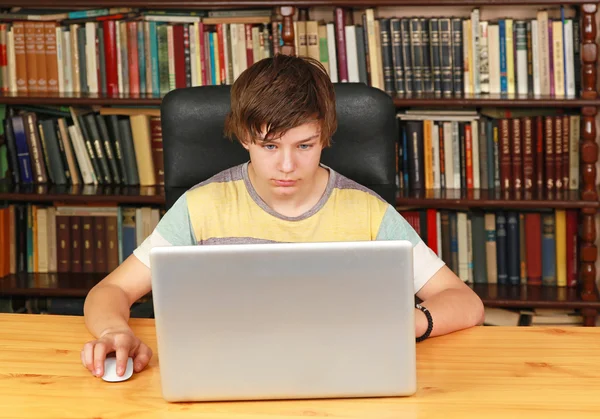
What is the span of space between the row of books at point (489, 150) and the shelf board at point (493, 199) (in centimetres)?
4

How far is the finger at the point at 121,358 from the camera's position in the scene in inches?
47.7

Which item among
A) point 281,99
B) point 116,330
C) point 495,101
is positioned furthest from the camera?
point 495,101

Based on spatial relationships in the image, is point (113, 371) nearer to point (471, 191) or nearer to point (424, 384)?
point (424, 384)

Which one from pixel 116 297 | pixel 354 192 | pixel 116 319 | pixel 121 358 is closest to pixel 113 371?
pixel 121 358

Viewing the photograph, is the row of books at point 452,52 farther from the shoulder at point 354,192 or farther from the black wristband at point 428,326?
the black wristband at point 428,326

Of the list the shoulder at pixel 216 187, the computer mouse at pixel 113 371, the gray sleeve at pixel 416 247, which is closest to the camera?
the computer mouse at pixel 113 371

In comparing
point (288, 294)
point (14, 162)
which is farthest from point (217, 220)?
point (14, 162)

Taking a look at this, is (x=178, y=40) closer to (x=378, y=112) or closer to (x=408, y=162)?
(x=408, y=162)

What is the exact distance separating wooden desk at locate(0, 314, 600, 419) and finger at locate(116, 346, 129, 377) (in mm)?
17

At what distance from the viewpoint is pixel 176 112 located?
1.76 metres

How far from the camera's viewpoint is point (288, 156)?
147 centimetres

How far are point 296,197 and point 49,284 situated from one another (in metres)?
1.61

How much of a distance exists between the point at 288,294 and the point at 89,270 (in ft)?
7.13

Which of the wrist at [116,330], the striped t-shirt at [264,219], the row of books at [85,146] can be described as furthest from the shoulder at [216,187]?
the row of books at [85,146]
